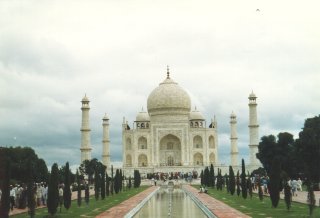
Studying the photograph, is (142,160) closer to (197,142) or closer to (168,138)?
(168,138)

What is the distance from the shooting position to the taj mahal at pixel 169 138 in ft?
152

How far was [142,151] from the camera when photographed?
47.7m

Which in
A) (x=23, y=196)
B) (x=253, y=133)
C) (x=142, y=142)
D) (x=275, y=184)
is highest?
(x=253, y=133)

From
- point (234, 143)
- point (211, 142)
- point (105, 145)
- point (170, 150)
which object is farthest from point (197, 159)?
point (105, 145)

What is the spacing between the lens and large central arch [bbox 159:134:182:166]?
4856cm

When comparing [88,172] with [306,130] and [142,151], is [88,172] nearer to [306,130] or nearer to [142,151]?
[142,151]

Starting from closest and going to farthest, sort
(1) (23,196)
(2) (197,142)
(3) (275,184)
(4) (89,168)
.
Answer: (3) (275,184) → (1) (23,196) → (4) (89,168) → (2) (197,142)

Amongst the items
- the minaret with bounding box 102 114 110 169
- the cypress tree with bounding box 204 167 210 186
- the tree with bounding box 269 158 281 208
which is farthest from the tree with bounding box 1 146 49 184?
the tree with bounding box 269 158 281 208

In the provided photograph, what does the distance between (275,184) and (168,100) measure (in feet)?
112

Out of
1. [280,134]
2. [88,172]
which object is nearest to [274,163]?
[280,134]

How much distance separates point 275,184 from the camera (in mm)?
15727

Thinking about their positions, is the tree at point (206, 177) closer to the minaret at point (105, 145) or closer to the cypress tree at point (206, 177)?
the cypress tree at point (206, 177)

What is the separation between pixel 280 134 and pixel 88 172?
44.5 ft

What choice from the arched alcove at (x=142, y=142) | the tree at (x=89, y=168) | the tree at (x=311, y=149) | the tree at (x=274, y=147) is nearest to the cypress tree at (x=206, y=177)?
the tree at (x=274, y=147)
